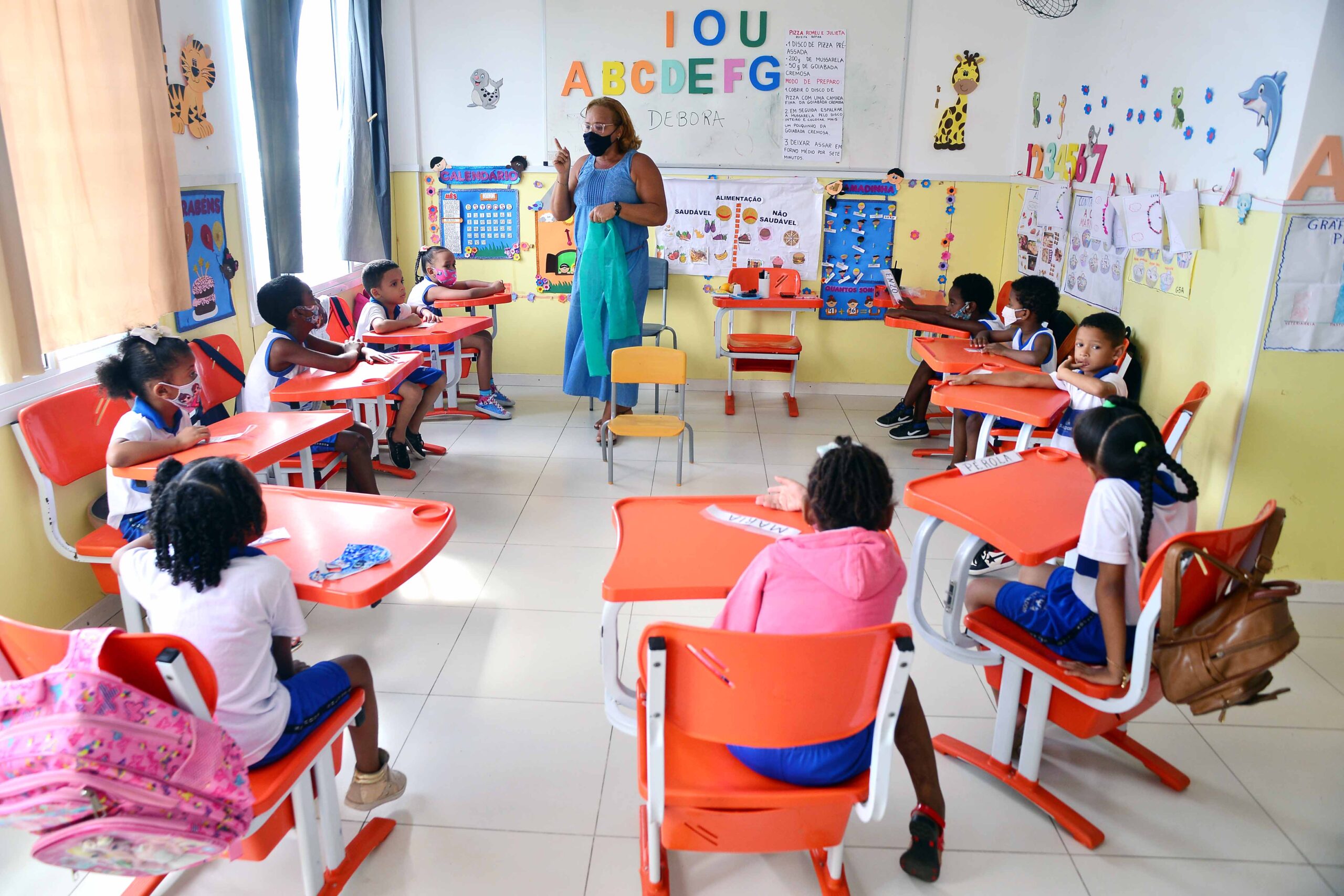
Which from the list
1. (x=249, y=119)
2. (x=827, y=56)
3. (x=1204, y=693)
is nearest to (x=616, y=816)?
(x=1204, y=693)

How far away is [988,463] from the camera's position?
2.58 meters

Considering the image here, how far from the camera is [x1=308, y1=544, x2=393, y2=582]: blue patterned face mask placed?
1881 millimetres

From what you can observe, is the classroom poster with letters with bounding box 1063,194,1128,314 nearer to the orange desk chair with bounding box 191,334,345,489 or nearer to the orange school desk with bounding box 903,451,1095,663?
the orange school desk with bounding box 903,451,1095,663

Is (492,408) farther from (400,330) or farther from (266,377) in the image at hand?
(266,377)

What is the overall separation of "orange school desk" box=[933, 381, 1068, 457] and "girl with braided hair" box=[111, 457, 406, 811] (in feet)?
8.19

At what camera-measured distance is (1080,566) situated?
7.00ft

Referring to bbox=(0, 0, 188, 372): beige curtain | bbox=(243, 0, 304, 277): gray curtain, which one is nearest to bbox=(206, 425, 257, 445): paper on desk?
bbox=(0, 0, 188, 372): beige curtain

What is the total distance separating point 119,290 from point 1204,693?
352cm

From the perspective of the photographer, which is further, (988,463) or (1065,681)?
(988,463)

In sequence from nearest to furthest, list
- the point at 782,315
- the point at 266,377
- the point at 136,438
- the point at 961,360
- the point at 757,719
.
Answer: the point at 757,719 < the point at 136,438 < the point at 266,377 < the point at 961,360 < the point at 782,315

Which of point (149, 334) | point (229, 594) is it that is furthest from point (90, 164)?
point (229, 594)

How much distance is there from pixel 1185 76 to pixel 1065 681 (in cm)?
283

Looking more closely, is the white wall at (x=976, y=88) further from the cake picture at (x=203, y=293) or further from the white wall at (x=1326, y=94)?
the cake picture at (x=203, y=293)

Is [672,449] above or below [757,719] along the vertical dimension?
below
